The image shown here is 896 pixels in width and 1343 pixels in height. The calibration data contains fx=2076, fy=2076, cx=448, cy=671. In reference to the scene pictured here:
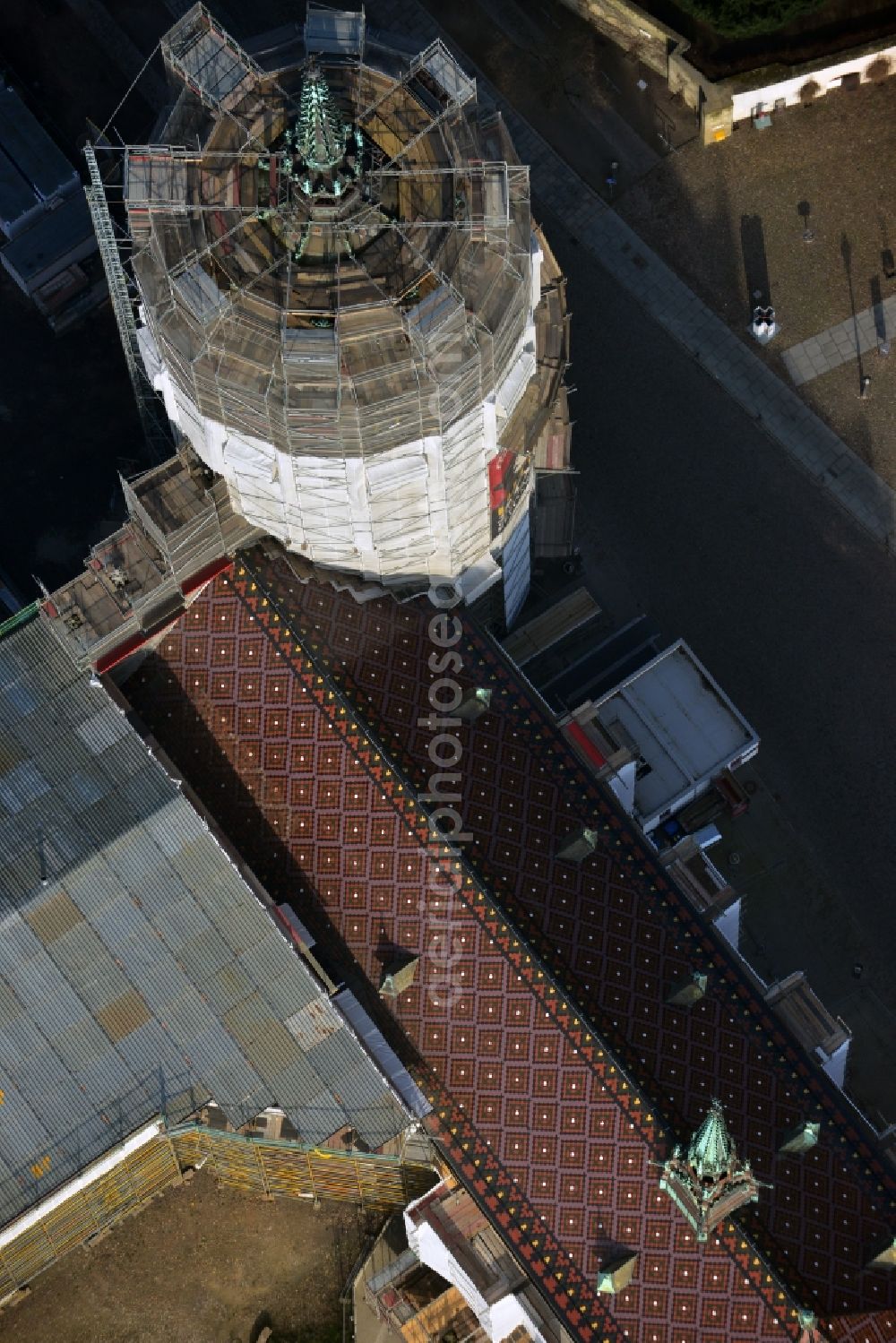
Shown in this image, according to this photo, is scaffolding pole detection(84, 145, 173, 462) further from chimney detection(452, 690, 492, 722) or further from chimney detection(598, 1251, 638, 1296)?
chimney detection(598, 1251, 638, 1296)

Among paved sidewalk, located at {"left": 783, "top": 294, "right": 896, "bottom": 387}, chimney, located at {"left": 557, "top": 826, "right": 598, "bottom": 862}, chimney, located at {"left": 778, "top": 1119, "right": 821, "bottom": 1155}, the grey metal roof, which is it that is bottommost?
chimney, located at {"left": 778, "top": 1119, "right": 821, "bottom": 1155}

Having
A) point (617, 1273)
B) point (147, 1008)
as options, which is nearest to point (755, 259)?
point (147, 1008)

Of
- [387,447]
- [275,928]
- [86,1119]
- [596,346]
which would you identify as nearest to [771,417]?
[596,346]

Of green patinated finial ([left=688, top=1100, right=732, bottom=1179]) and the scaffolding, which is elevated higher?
the scaffolding

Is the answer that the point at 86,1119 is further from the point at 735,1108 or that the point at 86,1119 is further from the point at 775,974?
the point at 775,974

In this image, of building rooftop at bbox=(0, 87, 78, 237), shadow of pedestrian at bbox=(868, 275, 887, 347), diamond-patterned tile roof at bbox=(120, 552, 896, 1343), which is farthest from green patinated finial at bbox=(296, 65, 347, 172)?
shadow of pedestrian at bbox=(868, 275, 887, 347)

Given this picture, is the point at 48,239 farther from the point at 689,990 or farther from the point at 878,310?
the point at 689,990

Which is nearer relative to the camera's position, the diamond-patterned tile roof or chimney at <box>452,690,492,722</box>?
the diamond-patterned tile roof

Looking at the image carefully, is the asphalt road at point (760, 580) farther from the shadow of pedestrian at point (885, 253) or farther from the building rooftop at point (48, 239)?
the building rooftop at point (48, 239)
